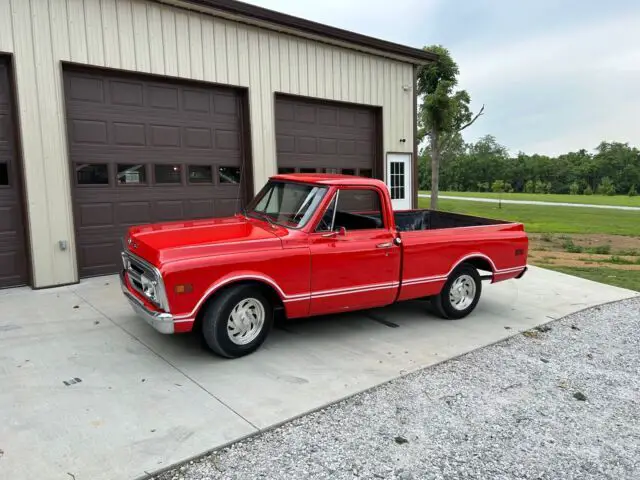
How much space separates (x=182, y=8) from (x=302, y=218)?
17.5ft

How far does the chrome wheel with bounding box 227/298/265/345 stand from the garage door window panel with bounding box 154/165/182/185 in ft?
15.3

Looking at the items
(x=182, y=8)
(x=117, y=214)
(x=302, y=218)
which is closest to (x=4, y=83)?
(x=117, y=214)

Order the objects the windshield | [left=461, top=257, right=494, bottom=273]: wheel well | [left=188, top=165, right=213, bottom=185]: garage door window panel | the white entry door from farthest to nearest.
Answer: the white entry door
[left=188, top=165, right=213, bottom=185]: garage door window panel
[left=461, top=257, right=494, bottom=273]: wheel well
the windshield

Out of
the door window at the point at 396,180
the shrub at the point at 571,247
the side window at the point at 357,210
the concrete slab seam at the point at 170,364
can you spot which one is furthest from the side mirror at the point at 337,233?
the shrub at the point at 571,247

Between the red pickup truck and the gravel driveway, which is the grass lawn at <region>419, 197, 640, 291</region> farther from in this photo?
the gravel driveway

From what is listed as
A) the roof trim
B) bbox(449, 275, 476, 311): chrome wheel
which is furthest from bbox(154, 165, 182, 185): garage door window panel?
bbox(449, 275, 476, 311): chrome wheel

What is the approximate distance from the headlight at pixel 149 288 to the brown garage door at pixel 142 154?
378 cm

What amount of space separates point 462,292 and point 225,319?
3271 mm

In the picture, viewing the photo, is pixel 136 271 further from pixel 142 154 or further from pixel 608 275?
pixel 608 275

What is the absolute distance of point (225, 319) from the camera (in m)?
4.38

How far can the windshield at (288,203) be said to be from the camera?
5.02m

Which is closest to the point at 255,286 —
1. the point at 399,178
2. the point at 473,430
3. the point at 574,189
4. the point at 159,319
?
the point at 159,319

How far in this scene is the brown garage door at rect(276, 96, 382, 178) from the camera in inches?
396

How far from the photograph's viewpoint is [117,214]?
313 inches
